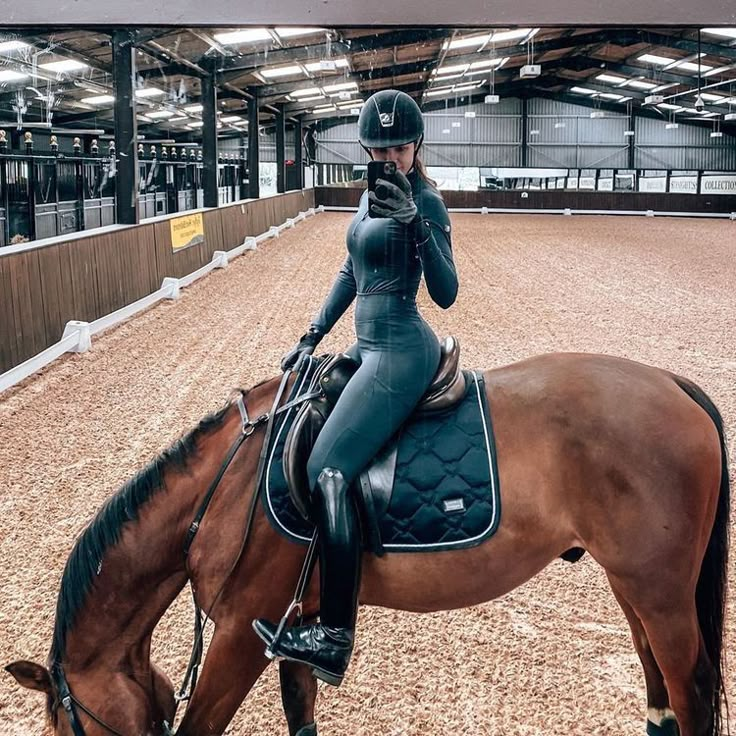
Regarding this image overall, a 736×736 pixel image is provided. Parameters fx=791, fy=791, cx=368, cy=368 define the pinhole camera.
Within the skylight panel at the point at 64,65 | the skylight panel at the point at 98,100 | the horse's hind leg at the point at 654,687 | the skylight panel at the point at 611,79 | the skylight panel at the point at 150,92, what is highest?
the skylight panel at the point at 611,79

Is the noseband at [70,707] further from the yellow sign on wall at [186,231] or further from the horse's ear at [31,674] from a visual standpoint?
the yellow sign on wall at [186,231]

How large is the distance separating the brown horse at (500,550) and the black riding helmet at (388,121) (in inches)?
24.5

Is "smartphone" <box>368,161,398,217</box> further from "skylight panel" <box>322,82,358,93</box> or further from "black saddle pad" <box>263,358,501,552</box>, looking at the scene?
"skylight panel" <box>322,82,358,93</box>

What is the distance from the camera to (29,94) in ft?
36.4

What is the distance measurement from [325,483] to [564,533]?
547 millimetres

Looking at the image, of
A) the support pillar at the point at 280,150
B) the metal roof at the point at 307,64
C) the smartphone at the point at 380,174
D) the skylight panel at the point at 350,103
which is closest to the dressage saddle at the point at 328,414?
the smartphone at the point at 380,174

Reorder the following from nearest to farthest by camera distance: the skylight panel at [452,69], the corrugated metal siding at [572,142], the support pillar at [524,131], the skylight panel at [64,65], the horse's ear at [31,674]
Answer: the horse's ear at [31,674], the skylight panel at [64,65], the skylight panel at [452,69], the corrugated metal siding at [572,142], the support pillar at [524,131]

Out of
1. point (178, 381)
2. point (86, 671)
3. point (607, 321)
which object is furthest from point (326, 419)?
point (607, 321)

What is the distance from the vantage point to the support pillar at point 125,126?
301 inches

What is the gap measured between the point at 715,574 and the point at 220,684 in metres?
1.12

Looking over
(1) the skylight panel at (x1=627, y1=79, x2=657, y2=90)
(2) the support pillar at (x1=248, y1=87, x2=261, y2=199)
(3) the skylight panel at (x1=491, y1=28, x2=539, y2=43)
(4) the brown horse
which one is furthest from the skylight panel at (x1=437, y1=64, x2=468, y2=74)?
(1) the skylight panel at (x1=627, y1=79, x2=657, y2=90)

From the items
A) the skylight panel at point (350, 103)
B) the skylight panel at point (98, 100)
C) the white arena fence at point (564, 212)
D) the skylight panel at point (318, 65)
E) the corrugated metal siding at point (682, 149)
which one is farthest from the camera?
the corrugated metal siding at point (682, 149)

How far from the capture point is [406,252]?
5.46 feet

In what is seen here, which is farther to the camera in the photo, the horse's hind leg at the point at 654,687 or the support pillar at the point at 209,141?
the support pillar at the point at 209,141
